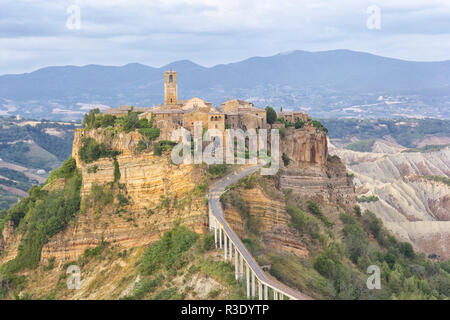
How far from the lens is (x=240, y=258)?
34469mm

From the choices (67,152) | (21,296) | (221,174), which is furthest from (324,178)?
(67,152)

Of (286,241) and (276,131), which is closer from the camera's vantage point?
(286,241)

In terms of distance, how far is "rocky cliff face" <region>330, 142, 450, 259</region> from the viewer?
83.4m

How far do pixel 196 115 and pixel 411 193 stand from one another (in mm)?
61114

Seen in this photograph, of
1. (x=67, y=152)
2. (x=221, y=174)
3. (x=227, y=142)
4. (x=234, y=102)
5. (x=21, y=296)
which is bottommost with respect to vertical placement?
(x=21, y=296)

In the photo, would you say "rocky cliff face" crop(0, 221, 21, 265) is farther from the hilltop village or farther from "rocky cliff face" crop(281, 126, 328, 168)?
"rocky cliff face" crop(281, 126, 328, 168)

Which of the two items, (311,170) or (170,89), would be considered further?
(170,89)

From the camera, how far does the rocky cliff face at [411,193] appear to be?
8338cm

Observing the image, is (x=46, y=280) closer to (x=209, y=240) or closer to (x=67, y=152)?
(x=209, y=240)

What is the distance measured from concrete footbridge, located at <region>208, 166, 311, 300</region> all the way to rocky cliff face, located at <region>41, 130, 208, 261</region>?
211cm

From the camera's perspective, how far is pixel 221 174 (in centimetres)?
4578

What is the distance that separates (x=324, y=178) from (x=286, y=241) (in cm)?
1790

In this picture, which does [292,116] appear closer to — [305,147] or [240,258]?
[305,147]

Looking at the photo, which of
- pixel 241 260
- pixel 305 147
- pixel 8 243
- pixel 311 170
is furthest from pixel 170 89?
pixel 241 260
